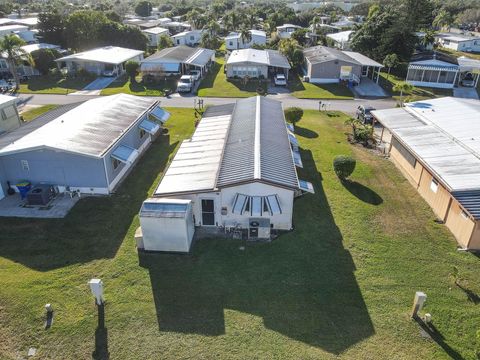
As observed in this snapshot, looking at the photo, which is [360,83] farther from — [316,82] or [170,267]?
[170,267]

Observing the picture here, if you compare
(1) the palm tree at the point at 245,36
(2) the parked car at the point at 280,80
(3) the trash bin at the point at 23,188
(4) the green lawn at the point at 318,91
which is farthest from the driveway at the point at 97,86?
(1) the palm tree at the point at 245,36

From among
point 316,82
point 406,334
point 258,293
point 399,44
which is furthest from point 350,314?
point 399,44

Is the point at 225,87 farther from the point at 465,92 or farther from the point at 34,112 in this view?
the point at 465,92

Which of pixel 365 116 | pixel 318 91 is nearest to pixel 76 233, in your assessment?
pixel 365 116

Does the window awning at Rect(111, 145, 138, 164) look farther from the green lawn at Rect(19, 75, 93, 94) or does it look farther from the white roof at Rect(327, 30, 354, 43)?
the white roof at Rect(327, 30, 354, 43)

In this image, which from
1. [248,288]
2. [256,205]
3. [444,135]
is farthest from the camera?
[444,135]

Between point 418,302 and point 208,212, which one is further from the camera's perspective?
point 208,212

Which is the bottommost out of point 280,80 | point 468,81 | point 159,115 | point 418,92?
point 418,92
